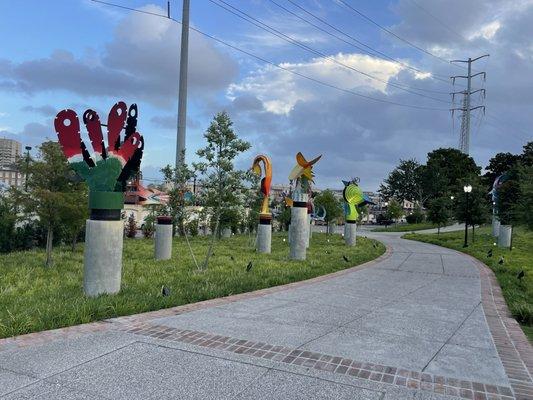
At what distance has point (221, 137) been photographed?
13234 mm

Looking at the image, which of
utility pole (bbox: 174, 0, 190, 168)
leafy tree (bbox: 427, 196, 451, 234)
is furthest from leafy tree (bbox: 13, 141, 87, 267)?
leafy tree (bbox: 427, 196, 451, 234)

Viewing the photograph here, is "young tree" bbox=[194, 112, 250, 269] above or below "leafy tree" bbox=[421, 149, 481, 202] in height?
below

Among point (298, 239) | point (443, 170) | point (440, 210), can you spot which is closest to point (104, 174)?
point (298, 239)

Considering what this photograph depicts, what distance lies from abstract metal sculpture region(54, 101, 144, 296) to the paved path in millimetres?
1832

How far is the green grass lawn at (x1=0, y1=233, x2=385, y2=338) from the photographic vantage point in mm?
6621

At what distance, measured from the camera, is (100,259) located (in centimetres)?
862

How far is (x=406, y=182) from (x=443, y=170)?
8.57 m

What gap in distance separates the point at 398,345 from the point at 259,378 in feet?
7.27

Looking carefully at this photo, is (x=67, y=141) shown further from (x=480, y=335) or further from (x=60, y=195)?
(x=480, y=335)

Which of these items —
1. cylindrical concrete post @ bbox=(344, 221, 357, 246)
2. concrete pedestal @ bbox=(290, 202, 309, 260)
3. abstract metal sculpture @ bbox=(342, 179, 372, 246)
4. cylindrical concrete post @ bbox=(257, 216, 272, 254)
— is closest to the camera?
concrete pedestal @ bbox=(290, 202, 309, 260)

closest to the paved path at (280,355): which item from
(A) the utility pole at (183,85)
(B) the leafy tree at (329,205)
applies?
(A) the utility pole at (183,85)

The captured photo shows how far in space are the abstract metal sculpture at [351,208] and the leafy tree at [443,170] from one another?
1762 inches

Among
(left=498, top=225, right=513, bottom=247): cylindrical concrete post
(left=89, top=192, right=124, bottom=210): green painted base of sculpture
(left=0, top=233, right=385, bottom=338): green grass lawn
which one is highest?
(left=89, top=192, right=124, bottom=210): green painted base of sculpture

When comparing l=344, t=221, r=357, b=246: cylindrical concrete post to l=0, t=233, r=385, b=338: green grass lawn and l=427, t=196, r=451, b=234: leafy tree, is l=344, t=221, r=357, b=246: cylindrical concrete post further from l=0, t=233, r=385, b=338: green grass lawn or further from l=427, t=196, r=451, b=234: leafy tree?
l=427, t=196, r=451, b=234: leafy tree
